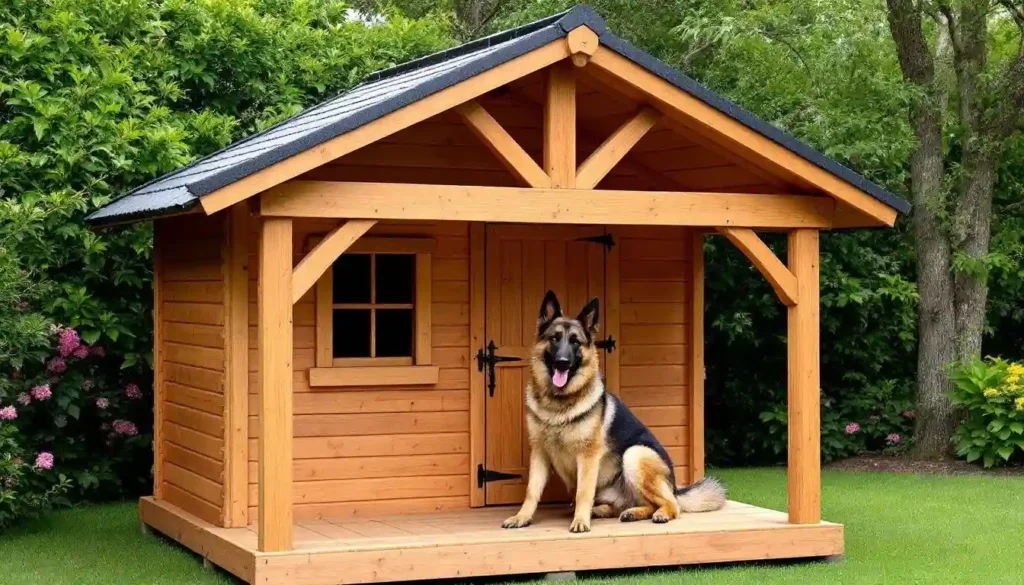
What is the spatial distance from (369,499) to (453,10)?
1633 centimetres

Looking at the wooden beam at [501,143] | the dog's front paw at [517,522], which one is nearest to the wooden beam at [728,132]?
the wooden beam at [501,143]

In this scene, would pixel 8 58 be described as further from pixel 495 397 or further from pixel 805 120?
pixel 805 120

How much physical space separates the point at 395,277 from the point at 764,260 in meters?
2.52

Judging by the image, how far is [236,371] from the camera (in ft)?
30.8

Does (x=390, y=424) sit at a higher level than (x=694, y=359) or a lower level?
lower

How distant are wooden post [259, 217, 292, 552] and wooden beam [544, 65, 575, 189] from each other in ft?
5.65

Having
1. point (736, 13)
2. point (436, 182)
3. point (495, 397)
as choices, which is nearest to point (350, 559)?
point (495, 397)

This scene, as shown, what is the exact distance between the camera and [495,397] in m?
10.5

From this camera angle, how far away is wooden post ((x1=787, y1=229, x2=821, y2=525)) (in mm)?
9539

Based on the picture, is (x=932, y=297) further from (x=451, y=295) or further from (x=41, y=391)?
(x=41, y=391)

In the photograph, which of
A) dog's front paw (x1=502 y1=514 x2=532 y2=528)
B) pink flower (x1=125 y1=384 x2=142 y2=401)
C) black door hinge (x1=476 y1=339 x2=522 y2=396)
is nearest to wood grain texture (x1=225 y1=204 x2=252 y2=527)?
dog's front paw (x1=502 y1=514 x2=532 y2=528)

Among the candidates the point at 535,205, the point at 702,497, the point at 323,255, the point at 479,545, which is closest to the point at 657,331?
the point at 702,497

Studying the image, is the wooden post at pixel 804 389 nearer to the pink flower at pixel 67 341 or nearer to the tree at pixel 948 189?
the pink flower at pixel 67 341

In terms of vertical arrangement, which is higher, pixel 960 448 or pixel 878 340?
pixel 878 340
